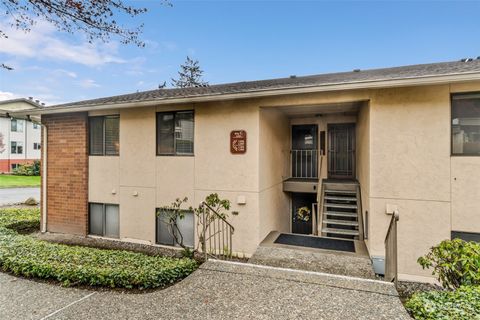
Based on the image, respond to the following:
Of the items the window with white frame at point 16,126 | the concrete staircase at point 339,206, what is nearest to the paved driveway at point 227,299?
the concrete staircase at point 339,206

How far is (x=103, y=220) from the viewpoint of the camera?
8.12m

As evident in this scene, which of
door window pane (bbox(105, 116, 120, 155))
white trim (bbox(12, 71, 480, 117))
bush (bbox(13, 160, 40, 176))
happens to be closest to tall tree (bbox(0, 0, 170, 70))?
white trim (bbox(12, 71, 480, 117))

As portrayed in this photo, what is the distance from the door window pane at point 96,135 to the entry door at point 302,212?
7.01 metres

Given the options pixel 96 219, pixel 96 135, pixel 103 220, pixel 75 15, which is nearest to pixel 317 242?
pixel 103 220

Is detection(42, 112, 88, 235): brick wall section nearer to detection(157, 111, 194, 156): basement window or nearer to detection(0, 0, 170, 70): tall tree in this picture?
detection(157, 111, 194, 156): basement window

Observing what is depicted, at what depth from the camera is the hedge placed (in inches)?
165

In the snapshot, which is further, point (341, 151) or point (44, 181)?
point (341, 151)

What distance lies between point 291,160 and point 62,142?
8.11 meters

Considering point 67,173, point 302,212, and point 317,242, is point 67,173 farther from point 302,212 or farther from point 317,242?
point 302,212

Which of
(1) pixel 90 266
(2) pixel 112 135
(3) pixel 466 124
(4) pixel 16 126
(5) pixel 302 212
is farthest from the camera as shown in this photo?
(4) pixel 16 126

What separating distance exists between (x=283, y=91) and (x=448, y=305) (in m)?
4.49

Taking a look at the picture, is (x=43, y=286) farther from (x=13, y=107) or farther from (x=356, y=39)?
(x=13, y=107)

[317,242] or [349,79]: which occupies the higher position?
[349,79]

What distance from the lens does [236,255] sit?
666 centimetres
